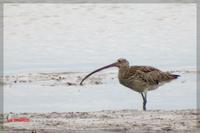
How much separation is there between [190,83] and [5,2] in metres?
11.4

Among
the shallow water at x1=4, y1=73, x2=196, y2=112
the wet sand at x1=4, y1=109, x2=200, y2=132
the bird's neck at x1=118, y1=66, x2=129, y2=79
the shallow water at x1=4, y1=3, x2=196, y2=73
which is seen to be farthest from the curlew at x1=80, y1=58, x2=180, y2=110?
the shallow water at x1=4, y1=3, x2=196, y2=73

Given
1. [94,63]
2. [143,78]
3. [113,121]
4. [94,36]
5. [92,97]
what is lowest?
[113,121]

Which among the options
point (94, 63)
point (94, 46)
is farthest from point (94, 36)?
point (94, 63)

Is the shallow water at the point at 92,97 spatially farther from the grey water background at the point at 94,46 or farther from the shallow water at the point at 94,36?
the shallow water at the point at 94,36

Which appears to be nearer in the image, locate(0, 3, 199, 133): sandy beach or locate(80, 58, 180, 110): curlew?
locate(0, 3, 199, 133): sandy beach

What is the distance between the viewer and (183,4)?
2523 cm

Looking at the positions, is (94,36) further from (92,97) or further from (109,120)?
(109,120)

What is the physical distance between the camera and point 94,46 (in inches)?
734

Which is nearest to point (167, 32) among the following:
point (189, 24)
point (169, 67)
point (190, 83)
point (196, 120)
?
point (189, 24)

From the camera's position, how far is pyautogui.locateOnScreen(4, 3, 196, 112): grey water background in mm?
13383

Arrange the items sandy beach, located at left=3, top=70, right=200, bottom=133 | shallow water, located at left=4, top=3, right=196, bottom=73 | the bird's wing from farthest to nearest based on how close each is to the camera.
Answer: shallow water, located at left=4, top=3, right=196, bottom=73, the bird's wing, sandy beach, located at left=3, top=70, right=200, bottom=133

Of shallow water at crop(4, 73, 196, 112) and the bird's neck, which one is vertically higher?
the bird's neck

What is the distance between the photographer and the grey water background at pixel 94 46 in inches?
527

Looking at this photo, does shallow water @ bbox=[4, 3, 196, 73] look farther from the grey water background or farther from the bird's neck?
the bird's neck
